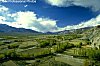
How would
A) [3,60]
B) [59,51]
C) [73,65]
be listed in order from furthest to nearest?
[59,51], [3,60], [73,65]

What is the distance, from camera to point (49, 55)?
6407 inches

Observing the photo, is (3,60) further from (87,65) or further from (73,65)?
(87,65)

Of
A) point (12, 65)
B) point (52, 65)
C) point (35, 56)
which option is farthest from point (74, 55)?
point (12, 65)

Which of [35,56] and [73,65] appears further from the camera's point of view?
[35,56]

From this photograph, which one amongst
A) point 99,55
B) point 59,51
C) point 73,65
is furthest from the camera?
point 59,51

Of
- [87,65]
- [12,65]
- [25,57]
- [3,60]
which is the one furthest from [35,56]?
[87,65]

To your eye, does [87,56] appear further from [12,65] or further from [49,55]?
[12,65]

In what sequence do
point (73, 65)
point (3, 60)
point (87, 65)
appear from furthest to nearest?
point (3, 60) < point (73, 65) < point (87, 65)

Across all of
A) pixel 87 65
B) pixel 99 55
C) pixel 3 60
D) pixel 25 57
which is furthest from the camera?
pixel 99 55

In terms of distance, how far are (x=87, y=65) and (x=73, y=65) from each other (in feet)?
36.3

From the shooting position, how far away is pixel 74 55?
164 meters

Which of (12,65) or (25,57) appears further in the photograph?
(25,57)

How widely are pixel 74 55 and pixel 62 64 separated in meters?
39.0

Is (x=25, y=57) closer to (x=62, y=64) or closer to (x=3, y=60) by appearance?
(x=3, y=60)
